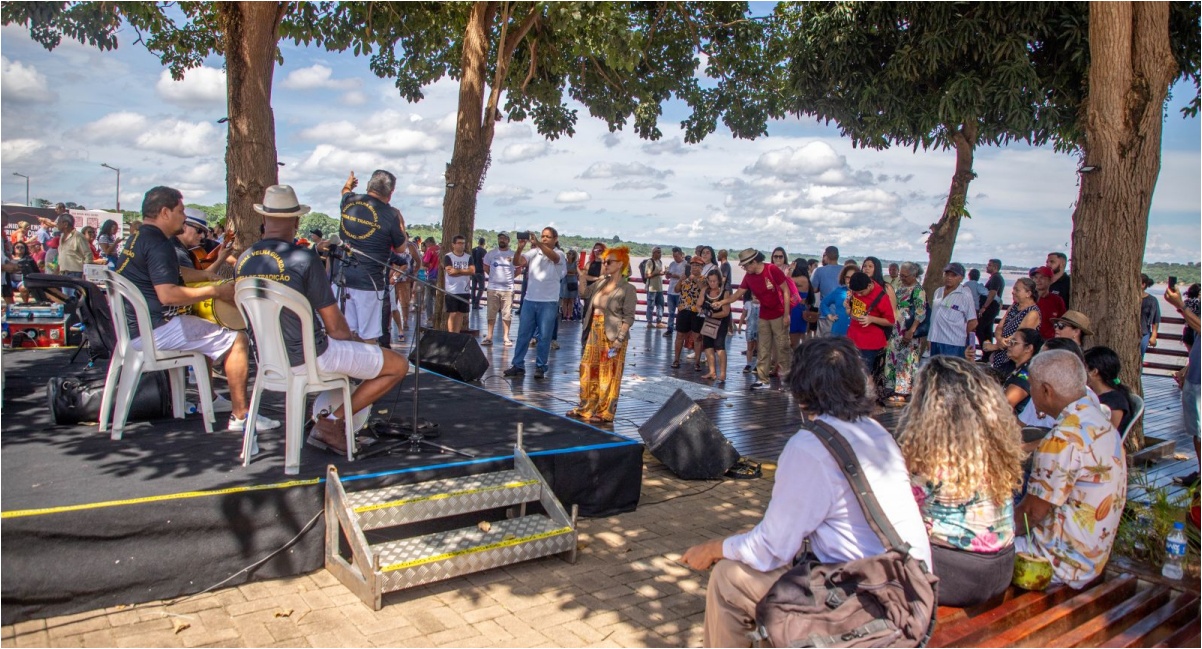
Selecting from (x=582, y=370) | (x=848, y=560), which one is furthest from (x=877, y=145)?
(x=848, y=560)

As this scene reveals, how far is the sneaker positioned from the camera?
592 centimetres

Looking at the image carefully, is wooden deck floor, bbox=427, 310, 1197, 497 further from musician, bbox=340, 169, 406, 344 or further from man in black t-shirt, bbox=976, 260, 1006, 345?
musician, bbox=340, 169, 406, 344

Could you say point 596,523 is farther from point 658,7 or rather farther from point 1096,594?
point 658,7

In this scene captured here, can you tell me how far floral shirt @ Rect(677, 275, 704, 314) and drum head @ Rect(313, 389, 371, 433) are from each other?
267 inches

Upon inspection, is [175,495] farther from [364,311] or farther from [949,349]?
[949,349]

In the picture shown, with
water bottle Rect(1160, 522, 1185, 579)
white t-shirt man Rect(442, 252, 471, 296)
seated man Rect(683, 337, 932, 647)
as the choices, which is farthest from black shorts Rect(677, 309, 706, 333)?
seated man Rect(683, 337, 932, 647)

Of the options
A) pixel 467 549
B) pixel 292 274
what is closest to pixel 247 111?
pixel 292 274

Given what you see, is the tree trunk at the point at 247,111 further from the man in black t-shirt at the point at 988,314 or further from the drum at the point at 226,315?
the man in black t-shirt at the point at 988,314

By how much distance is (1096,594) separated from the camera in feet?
11.0

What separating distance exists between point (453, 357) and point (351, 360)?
400cm

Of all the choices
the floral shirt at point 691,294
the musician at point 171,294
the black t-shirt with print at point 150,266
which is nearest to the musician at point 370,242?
the musician at point 171,294

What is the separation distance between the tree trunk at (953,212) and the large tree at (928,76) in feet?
0.06

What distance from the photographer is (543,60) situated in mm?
14375

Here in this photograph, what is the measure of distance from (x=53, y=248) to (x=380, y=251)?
10332 mm
